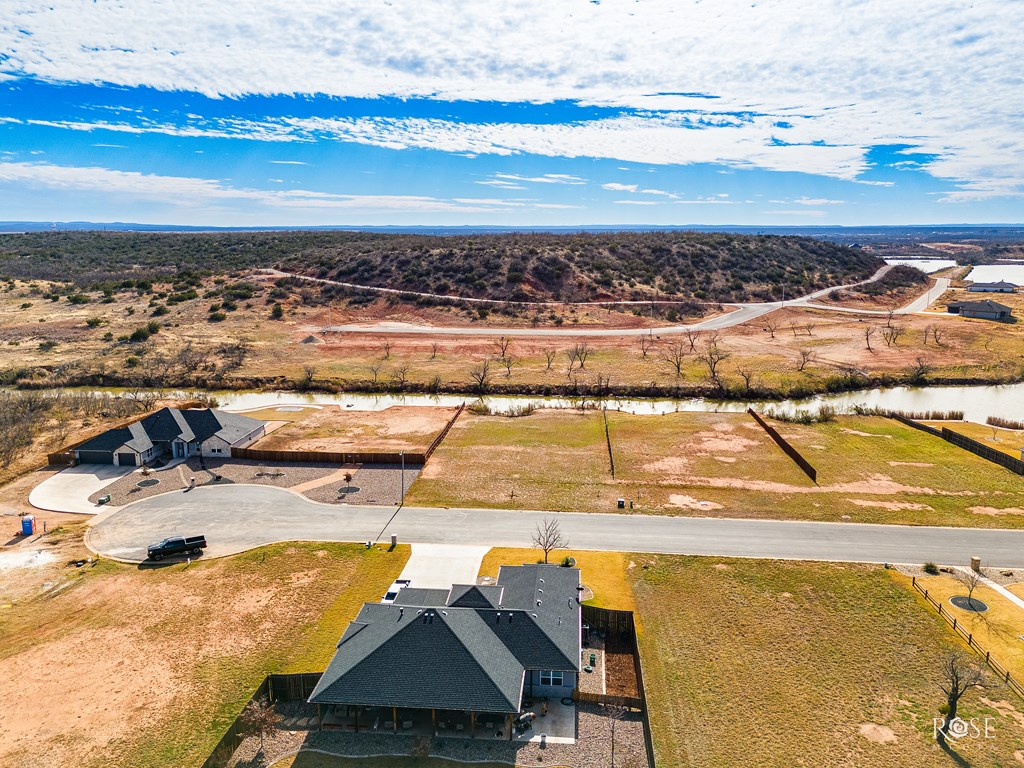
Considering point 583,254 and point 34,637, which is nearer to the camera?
point 34,637

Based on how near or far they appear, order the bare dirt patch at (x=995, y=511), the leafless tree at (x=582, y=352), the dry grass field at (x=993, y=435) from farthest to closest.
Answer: the leafless tree at (x=582, y=352), the dry grass field at (x=993, y=435), the bare dirt patch at (x=995, y=511)

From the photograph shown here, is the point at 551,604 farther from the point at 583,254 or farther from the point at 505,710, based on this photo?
the point at 583,254

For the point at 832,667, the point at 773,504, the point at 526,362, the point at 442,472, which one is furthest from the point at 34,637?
the point at 526,362

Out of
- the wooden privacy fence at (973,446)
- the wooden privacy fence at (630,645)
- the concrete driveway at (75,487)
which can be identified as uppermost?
the wooden privacy fence at (973,446)

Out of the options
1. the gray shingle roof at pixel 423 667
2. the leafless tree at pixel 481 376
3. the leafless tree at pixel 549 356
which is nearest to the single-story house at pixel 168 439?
the leafless tree at pixel 481 376

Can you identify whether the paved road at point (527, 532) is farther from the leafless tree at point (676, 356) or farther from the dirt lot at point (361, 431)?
the leafless tree at point (676, 356)

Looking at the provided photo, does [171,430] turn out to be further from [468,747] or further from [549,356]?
[549,356]

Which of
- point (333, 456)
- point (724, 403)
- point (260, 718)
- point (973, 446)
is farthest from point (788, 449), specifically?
point (260, 718)
